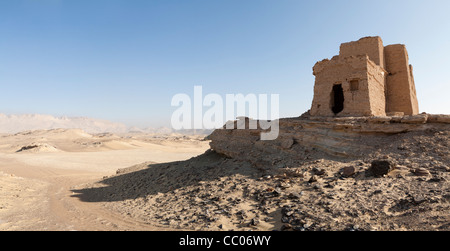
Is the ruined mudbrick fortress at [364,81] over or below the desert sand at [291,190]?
over

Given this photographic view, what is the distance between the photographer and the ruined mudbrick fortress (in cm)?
1026

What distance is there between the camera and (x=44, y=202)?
406 inches

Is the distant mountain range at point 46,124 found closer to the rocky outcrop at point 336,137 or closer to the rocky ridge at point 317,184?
the rocky outcrop at point 336,137

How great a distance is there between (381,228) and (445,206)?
1445 millimetres

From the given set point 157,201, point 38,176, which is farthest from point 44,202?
point 38,176

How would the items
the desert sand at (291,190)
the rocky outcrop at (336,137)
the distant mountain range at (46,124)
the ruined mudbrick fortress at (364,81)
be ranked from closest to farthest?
the desert sand at (291,190), the rocky outcrop at (336,137), the ruined mudbrick fortress at (364,81), the distant mountain range at (46,124)

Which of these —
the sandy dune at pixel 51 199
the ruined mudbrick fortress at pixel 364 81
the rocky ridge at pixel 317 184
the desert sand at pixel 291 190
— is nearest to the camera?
the rocky ridge at pixel 317 184

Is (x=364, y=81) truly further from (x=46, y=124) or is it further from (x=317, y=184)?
(x=46, y=124)

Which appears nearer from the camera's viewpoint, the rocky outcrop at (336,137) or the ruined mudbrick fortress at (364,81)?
the rocky outcrop at (336,137)

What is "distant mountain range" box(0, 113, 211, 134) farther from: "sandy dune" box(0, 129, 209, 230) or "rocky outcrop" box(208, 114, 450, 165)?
"rocky outcrop" box(208, 114, 450, 165)

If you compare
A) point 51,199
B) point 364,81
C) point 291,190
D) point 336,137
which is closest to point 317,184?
point 291,190

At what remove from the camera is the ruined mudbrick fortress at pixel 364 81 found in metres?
10.3

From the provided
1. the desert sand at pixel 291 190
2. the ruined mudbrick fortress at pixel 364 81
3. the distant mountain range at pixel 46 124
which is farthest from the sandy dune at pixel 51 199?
the distant mountain range at pixel 46 124

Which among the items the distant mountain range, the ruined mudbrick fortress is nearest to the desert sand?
the ruined mudbrick fortress
